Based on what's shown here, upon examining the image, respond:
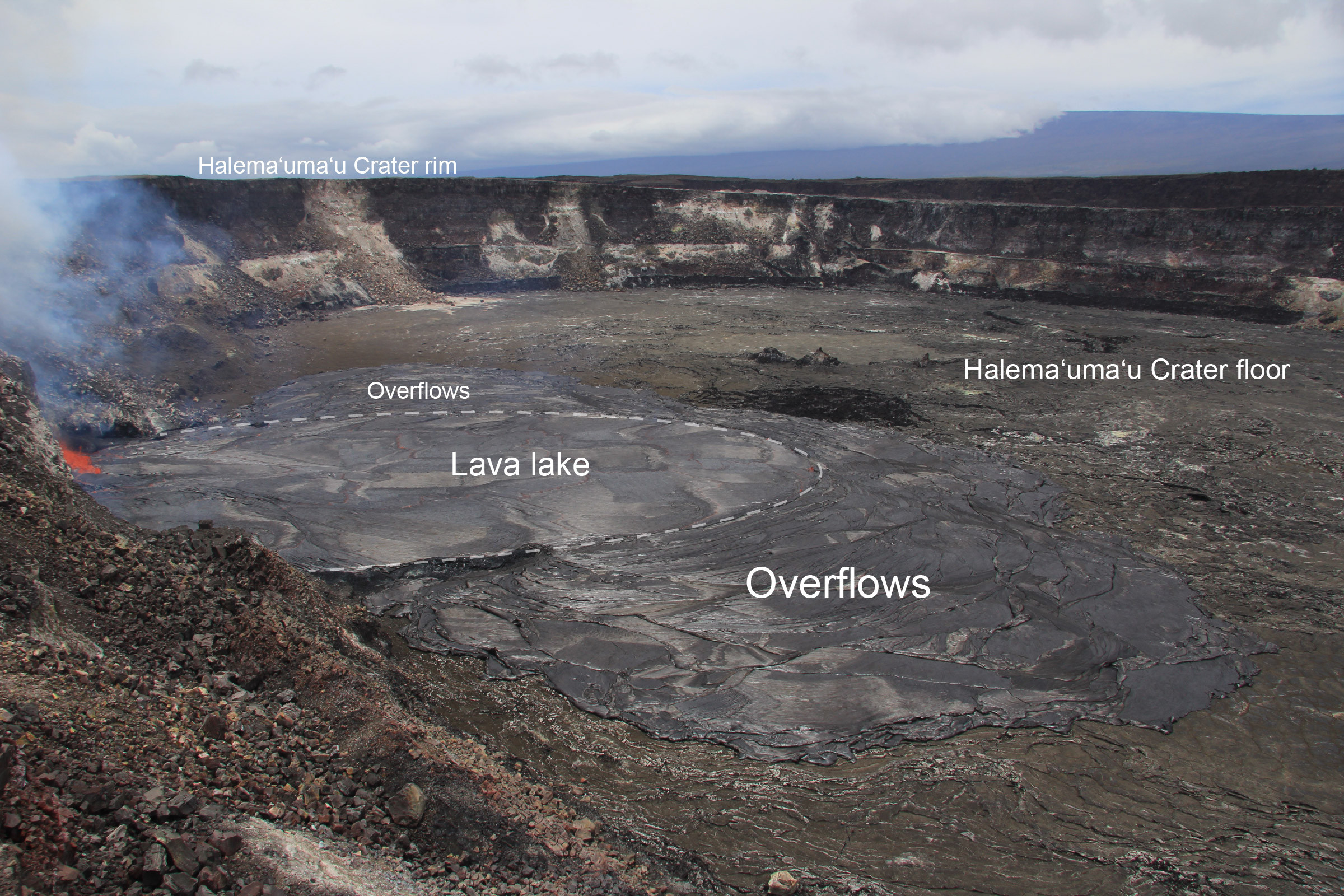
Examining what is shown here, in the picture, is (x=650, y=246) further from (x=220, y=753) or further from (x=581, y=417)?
(x=220, y=753)

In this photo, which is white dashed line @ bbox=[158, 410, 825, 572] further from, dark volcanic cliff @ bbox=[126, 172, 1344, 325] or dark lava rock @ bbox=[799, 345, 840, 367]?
dark volcanic cliff @ bbox=[126, 172, 1344, 325]

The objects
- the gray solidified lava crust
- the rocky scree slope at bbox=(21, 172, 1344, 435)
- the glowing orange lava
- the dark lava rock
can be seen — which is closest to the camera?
the gray solidified lava crust

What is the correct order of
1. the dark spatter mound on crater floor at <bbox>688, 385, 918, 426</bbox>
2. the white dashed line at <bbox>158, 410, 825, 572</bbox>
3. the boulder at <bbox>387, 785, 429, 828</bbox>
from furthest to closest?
the dark spatter mound on crater floor at <bbox>688, 385, 918, 426</bbox>
the white dashed line at <bbox>158, 410, 825, 572</bbox>
the boulder at <bbox>387, 785, 429, 828</bbox>

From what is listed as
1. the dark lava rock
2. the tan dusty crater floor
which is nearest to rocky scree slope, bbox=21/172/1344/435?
the tan dusty crater floor

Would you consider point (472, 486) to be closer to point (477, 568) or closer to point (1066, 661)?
point (477, 568)

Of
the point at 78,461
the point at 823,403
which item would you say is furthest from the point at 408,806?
the point at 823,403

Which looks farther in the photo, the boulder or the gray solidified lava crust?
the gray solidified lava crust
